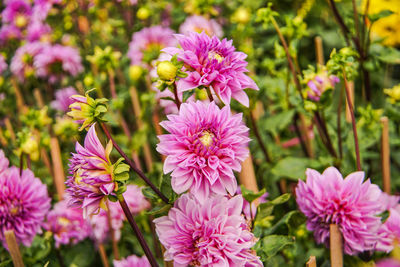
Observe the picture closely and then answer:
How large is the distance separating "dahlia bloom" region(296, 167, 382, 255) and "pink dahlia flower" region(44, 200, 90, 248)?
0.67 metres

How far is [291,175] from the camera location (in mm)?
1004

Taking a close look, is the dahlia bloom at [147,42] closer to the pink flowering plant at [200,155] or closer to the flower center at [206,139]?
the pink flowering plant at [200,155]

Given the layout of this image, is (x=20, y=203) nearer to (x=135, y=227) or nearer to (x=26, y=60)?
(x=135, y=227)

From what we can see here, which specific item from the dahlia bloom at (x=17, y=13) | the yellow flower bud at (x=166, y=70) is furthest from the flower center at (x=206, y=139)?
the dahlia bloom at (x=17, y=13)

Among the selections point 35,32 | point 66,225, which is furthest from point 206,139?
point 35,32

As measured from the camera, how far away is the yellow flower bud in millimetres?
617

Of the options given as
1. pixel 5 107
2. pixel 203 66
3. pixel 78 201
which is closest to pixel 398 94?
pixel 203 66

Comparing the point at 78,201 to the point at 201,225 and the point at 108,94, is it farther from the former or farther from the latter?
the point at 108,94

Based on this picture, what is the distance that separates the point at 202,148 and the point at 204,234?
142mm

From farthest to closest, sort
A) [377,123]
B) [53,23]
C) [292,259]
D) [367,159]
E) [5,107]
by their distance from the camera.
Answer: [53,23] → [5,107] → [367,159] → [377,123] → [292,259]

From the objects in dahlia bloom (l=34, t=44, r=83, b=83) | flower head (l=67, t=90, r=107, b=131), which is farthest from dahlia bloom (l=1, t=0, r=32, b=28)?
flower head (l=67, t=90, r=107, b=131)

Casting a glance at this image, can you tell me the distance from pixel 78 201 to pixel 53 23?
152cm

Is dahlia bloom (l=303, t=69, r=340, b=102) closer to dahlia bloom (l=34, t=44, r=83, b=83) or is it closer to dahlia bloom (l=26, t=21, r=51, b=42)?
dahlia bloom (l=34, t=44, r=83, b=83)

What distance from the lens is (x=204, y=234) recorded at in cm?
60
